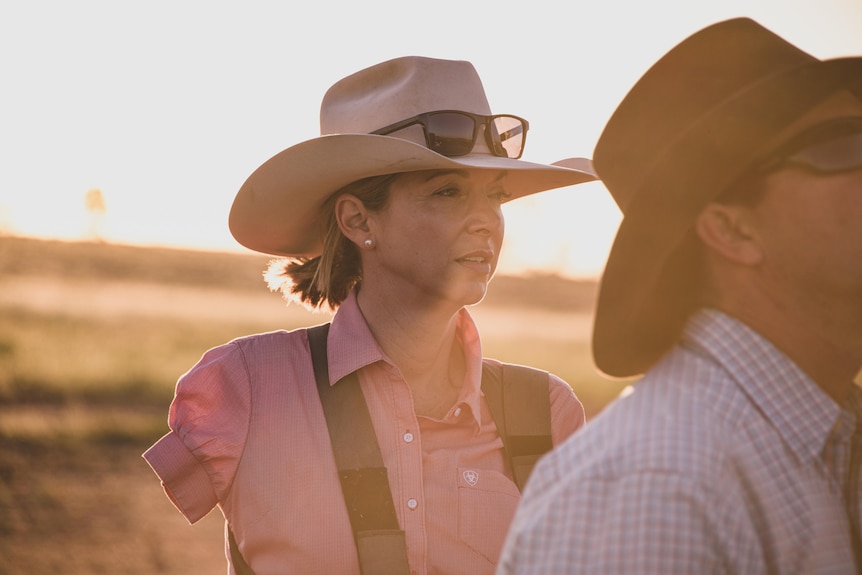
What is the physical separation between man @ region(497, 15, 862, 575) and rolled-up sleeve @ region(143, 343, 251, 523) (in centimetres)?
148

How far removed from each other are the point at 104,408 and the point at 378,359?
9893 mm

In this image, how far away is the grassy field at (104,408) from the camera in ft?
25.6

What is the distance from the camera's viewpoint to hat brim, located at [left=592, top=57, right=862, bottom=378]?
1.66 metres

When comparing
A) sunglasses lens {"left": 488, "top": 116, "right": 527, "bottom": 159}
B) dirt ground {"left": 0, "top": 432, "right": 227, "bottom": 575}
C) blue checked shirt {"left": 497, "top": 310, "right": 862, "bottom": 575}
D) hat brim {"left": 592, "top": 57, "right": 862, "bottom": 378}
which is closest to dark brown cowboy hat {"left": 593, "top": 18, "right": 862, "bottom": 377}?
hat brim {"left": 592, "top": 57, "right": 862, "bottom": 378}

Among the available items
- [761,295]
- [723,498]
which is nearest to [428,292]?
[761,295]

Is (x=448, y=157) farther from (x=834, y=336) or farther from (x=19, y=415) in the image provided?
(x=19, y=415)

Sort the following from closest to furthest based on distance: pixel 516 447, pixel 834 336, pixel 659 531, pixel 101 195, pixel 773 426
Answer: pixel 659 531 < pixel 773 426 < pixel 834 336 < pixel 516 447 < pixel 101 195

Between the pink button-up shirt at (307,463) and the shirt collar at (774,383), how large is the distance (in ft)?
4.66

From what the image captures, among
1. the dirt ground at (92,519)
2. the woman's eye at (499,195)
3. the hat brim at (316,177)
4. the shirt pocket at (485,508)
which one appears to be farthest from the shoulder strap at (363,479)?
the dirt ground at (92,519)

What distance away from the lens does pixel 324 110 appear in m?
3.66

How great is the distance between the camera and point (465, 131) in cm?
337

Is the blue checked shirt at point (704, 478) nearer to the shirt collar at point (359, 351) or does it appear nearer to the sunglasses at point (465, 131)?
the shirt collar at point (359, 351)

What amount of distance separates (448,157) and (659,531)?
206 centimetres

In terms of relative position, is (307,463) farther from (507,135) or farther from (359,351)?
(507,135)
